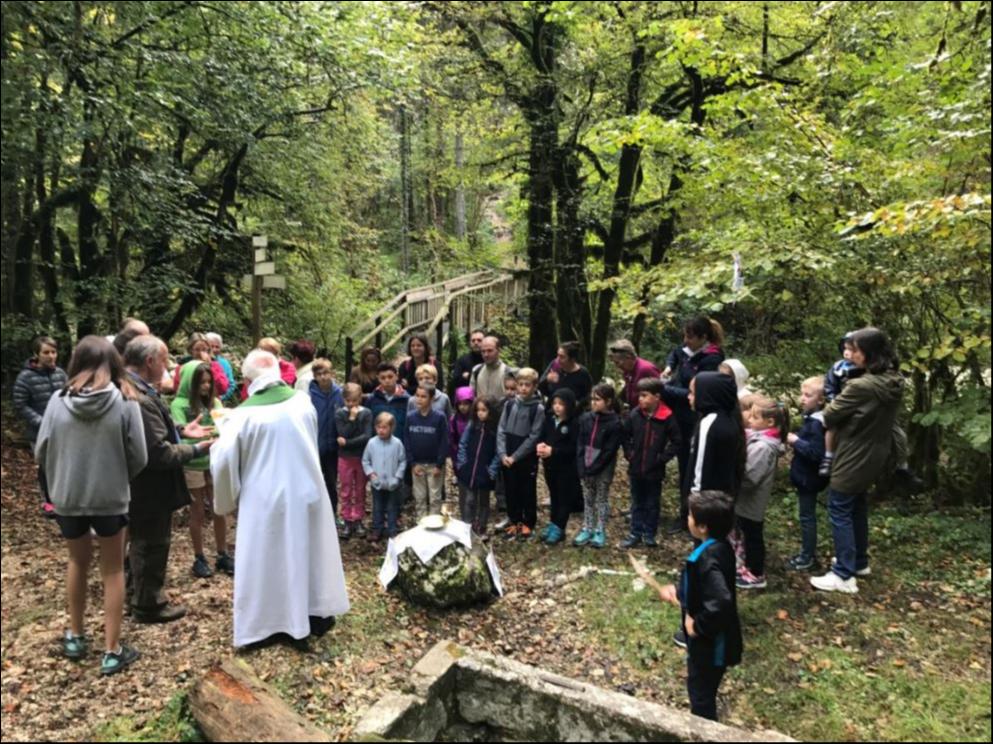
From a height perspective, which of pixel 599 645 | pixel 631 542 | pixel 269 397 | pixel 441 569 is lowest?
pixel 599 645

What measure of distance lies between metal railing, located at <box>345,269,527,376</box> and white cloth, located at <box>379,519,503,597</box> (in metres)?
5.40

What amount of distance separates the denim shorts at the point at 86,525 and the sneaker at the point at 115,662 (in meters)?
0.77

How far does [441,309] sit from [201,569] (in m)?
8.83

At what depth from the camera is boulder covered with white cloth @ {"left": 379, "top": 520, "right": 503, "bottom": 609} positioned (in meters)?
4.98

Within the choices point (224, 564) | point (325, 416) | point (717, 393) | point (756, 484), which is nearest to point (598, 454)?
point (756, 484)

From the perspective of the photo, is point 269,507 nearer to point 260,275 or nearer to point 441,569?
point 441,569

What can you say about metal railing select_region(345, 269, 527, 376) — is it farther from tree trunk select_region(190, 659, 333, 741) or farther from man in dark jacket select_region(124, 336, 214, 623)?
tree trunk select_region(190, 659, 333, 741)

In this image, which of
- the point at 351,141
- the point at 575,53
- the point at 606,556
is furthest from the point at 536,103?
the point at 606,556

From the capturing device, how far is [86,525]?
3.85 meters

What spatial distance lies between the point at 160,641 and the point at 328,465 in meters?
2.31

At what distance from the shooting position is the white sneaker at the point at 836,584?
4934 millimetres

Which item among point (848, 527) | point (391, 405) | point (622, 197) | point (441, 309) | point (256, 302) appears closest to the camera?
point (848, 527)

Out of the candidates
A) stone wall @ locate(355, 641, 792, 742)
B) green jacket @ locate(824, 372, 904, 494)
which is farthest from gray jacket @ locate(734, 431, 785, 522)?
stone wall @ locate(355, 641, 792, 742)

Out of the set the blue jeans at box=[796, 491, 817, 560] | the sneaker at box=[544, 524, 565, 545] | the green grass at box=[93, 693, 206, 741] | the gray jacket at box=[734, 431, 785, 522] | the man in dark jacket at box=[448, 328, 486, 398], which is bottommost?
the sneaker at box=[544, 524, 565, 545]
